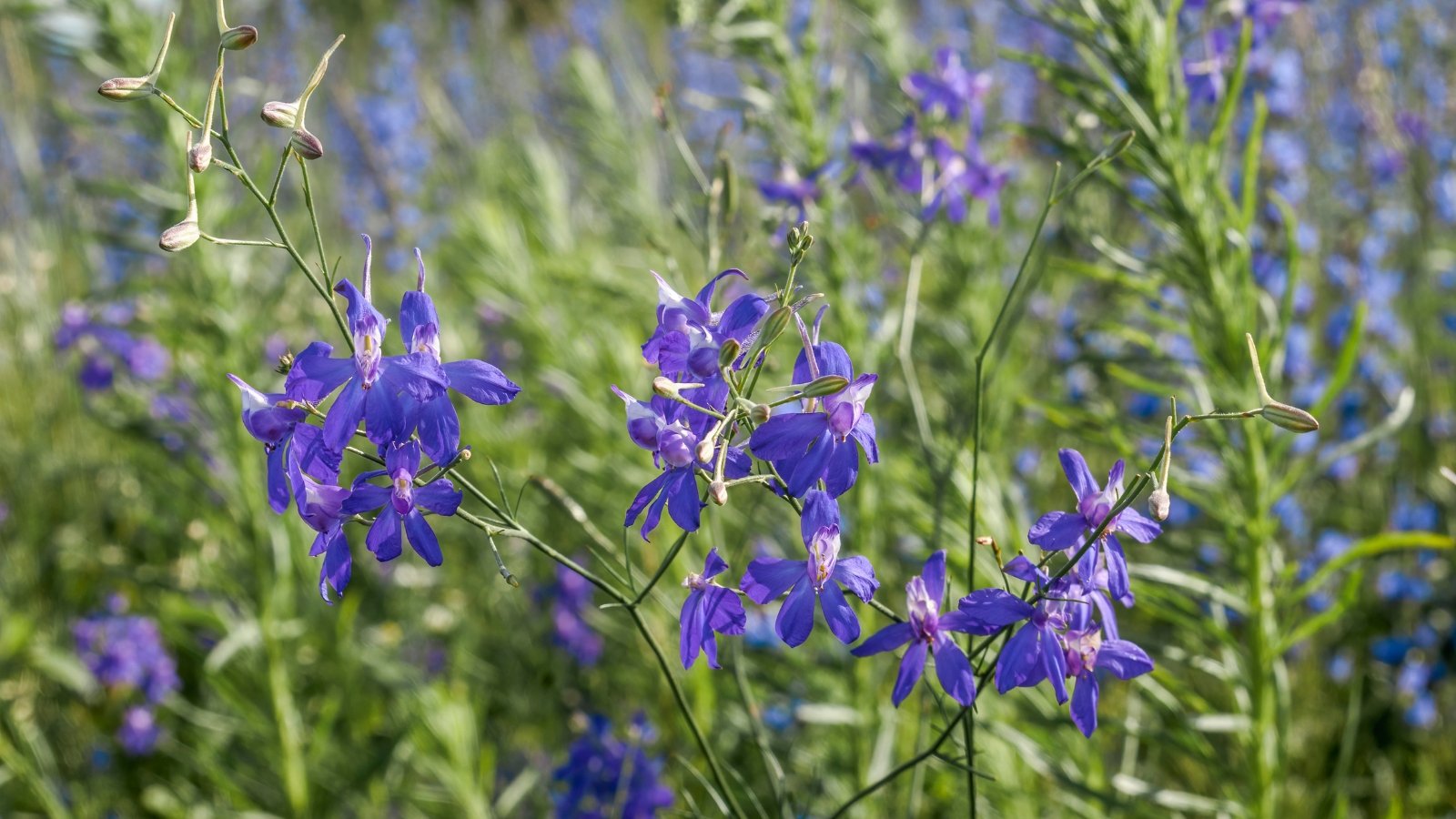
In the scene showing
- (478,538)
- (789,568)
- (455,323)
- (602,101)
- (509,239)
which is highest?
(789,568)

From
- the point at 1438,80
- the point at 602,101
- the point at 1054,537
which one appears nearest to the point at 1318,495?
the point at 1438,80

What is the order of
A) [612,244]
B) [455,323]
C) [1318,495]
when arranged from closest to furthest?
[455,323] < [1318,495] < [612,244]

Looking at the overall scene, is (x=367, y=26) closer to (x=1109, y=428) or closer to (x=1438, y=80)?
(x=1438, y=80)

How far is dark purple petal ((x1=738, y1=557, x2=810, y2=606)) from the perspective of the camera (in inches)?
31.8

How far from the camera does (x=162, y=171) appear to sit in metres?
2.53

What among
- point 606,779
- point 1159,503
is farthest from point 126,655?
point 1159,503

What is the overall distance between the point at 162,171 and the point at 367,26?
583 cm

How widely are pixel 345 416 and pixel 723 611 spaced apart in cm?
33

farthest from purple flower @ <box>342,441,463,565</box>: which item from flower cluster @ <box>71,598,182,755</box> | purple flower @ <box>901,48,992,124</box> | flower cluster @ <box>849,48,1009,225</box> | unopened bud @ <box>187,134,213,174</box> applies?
flower cluster @ <box>71,598,182,755</box>

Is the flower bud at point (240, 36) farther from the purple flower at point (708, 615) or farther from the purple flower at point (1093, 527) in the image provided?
the purple flower at point (1093, 527)

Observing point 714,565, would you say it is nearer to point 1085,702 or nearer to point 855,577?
point 855,577

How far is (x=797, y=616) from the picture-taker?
80cm

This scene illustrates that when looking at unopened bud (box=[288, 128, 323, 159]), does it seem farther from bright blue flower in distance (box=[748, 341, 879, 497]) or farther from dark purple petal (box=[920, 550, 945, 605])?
dark purple petal (box=[920, 550, 945, 605])

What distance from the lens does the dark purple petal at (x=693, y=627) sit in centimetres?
82
